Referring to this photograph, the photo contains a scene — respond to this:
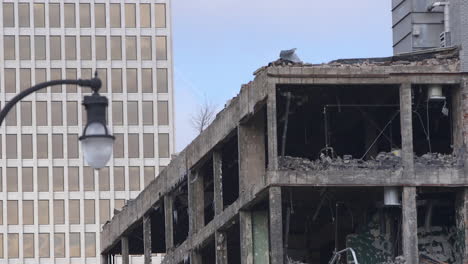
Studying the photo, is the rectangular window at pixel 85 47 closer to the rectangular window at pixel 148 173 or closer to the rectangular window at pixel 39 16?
the rectangular window at pixel 39 16

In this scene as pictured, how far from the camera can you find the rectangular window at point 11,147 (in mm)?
115812

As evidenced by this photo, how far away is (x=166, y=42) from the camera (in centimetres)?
11762

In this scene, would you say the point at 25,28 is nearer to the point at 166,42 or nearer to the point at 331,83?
the point at 166,42

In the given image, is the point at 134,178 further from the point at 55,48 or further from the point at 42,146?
the point at 55,48

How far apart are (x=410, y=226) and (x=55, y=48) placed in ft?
258

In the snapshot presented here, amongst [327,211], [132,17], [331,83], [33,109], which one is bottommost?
[327,211]

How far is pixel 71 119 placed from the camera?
117m

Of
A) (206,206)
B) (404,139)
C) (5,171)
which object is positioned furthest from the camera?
(5,171)

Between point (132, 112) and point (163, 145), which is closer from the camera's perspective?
point (163, 145)

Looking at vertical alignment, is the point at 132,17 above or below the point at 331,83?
above

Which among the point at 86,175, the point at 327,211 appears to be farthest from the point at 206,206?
the point at 86,175

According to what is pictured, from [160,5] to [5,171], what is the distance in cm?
1766

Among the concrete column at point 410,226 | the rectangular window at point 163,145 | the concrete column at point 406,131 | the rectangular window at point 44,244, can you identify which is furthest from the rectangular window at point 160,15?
the concrete column at point 410,226

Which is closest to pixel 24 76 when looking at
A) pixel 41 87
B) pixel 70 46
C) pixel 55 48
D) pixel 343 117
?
pixel 55 48
